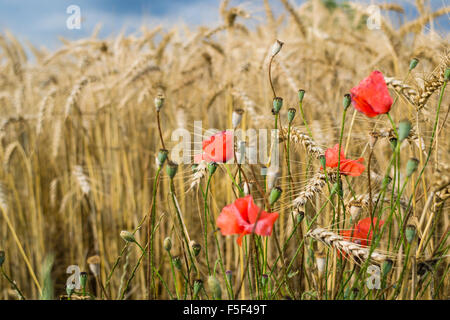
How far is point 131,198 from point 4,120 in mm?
558

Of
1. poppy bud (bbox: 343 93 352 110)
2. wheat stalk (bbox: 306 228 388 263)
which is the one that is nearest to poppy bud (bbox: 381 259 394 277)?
wheat stalk (bbox: 306 228 388 263)

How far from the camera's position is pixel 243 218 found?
1.59ft

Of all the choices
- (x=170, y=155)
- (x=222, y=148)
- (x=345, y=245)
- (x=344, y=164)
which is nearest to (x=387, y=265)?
(x=345, y=245)

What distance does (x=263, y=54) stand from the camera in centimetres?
142

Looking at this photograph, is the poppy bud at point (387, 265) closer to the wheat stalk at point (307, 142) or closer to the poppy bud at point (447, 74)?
the wheat stalk at point (307, 142)

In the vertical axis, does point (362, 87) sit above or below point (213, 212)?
above

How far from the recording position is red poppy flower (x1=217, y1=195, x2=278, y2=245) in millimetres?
458

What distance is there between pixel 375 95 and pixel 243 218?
26 cm

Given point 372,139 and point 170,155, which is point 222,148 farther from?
point 170,155

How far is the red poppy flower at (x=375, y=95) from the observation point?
52cm

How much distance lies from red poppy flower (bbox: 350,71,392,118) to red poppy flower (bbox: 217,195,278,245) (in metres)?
0.22
